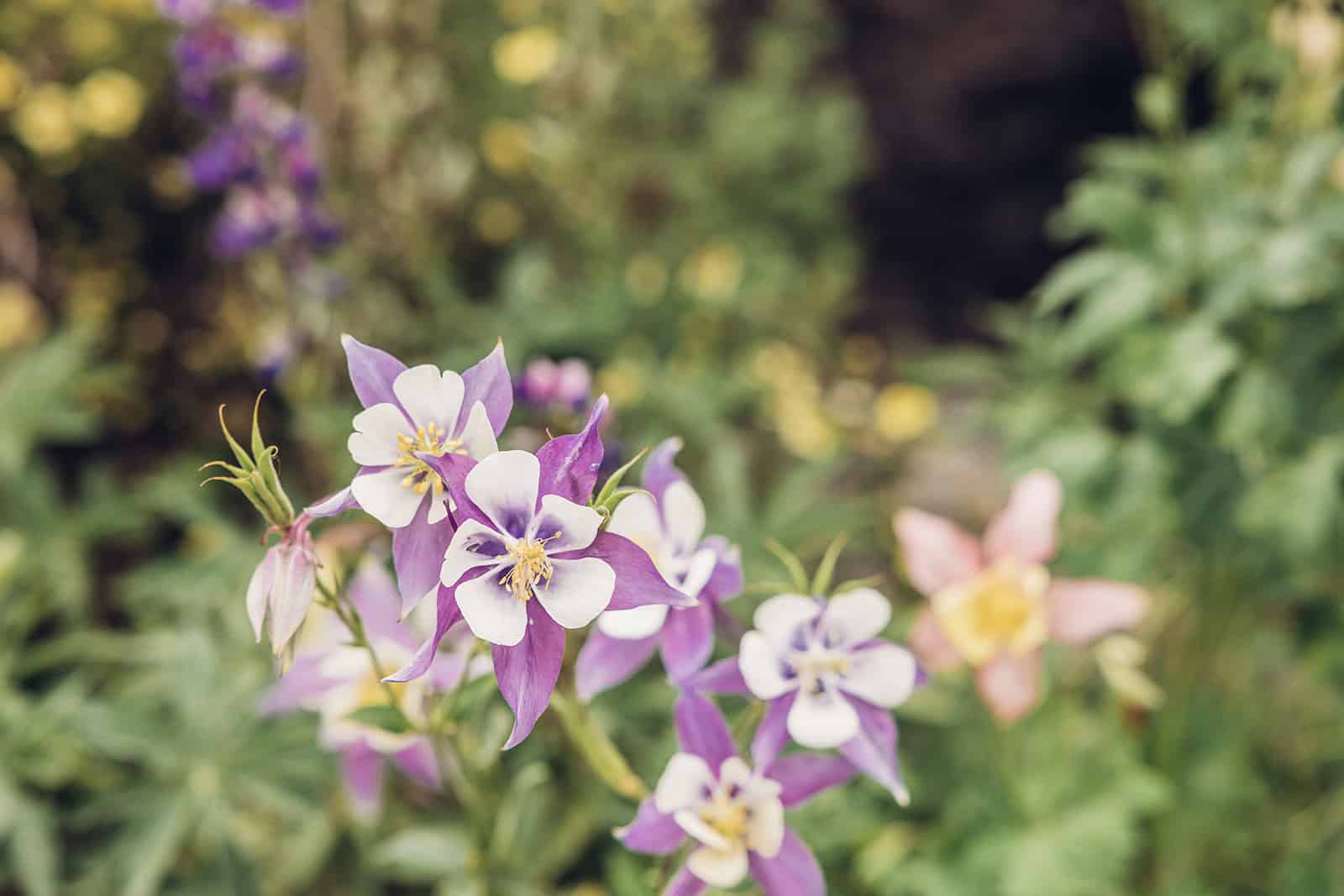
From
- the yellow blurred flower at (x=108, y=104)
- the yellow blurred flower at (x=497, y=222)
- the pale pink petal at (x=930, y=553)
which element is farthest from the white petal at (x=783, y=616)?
the yellow blurred flower at (x=108, y=104)

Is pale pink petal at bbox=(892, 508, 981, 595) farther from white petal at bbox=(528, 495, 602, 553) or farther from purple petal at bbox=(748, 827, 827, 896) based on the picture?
white petal at bbox=(528, 495, 602, 553)

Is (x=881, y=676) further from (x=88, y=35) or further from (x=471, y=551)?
(x=88, y=35)

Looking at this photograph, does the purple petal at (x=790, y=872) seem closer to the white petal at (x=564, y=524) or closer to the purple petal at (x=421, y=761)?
the white petal at (x=564, y=524)

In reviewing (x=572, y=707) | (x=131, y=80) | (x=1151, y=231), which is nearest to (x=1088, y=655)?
(x=1151, y=231)

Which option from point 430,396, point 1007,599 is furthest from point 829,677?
point 1007,599

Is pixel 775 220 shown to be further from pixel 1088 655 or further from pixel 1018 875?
pixel 1018 875

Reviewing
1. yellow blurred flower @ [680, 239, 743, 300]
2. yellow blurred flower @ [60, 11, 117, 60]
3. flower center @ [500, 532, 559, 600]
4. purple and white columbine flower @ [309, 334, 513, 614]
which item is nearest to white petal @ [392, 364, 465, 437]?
purple and white columbine flower @ [309, 334, 513, 614]
